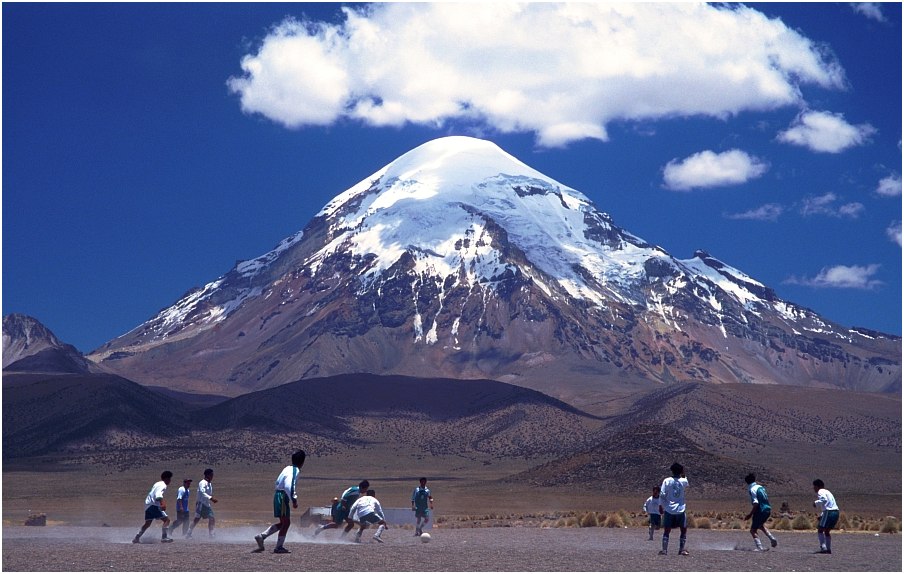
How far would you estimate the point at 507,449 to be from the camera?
125062 mm

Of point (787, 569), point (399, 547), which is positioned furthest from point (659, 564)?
point (399, 547)

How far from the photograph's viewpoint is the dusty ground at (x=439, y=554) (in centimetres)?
2020

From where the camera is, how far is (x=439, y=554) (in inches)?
918

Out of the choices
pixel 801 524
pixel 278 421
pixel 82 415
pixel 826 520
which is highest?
pixel 278 421

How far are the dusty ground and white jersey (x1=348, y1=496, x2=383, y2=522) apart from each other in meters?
0.68

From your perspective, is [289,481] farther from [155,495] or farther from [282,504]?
[155,495]

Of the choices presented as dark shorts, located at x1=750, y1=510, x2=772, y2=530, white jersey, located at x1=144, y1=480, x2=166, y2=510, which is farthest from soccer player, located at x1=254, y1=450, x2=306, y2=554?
dark shorts, located at x1=750, y1=510, x2=772, y2=530

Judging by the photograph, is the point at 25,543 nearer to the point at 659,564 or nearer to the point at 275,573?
the point at 275,573

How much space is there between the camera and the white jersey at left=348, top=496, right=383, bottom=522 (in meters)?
24.8

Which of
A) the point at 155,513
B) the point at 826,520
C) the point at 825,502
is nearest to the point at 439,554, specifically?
the point at 155,513

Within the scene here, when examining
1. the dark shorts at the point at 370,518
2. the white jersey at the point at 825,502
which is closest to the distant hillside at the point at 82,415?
the dark shorts at the point at 370,518

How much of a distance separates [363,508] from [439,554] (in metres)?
2.25

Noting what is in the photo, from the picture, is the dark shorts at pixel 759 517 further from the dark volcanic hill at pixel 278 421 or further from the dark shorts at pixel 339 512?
the dark volcanic hill at pixel 278 421

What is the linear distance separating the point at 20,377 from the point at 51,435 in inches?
1446
